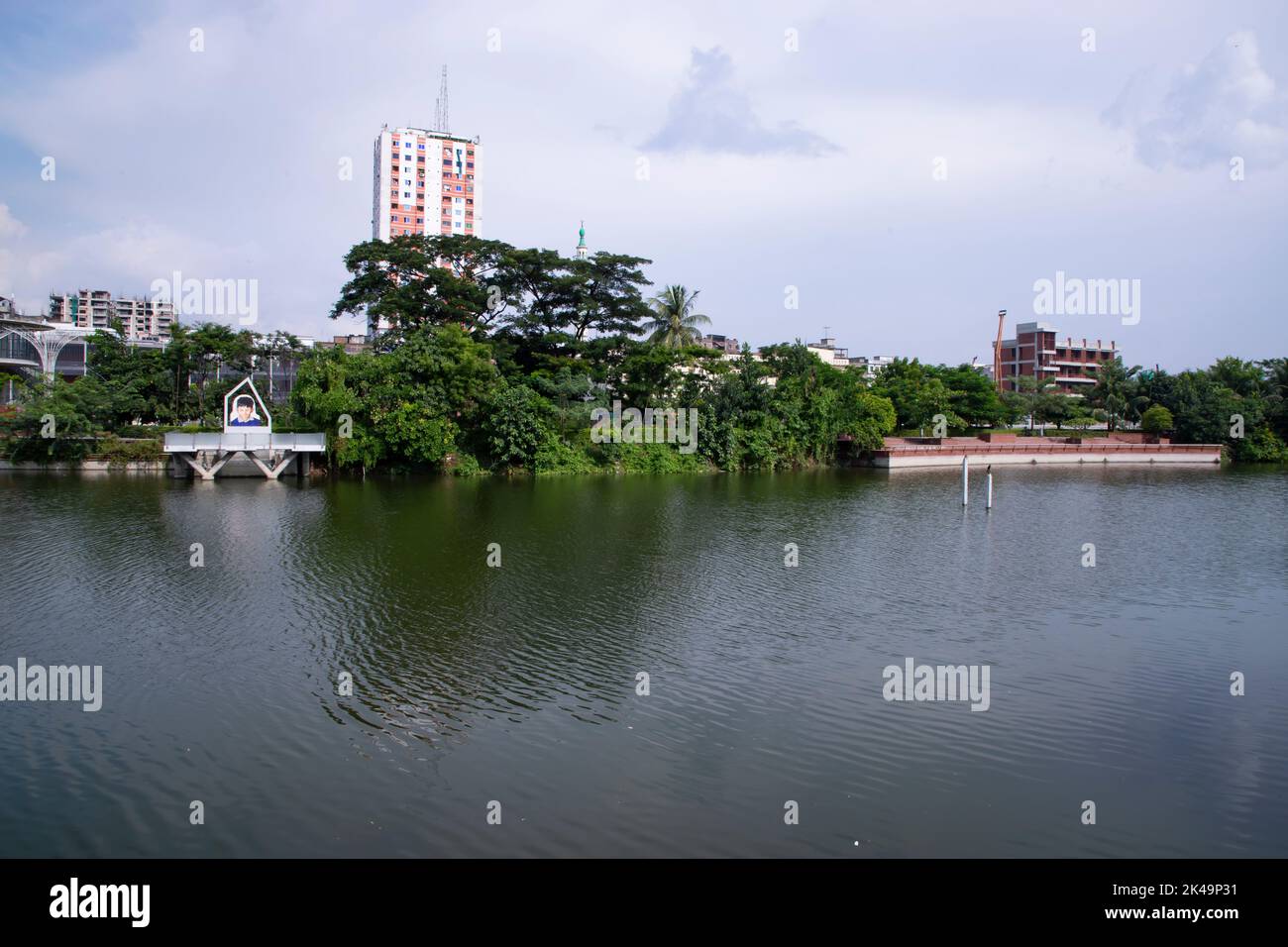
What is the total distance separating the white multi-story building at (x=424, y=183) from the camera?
299 ft

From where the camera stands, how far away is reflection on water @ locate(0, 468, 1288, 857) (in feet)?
25.7

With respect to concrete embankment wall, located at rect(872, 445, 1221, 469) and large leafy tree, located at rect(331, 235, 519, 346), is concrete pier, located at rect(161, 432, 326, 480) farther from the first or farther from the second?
concrete embankment wall, located at rect(872, 445, 1221, 469)

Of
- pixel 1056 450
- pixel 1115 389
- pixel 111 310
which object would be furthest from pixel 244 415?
pixel 111 310

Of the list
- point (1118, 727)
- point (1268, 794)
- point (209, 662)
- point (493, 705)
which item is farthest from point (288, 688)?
point (1268, 794)

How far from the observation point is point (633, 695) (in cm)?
1099

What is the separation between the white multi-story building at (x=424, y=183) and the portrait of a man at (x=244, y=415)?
192ft

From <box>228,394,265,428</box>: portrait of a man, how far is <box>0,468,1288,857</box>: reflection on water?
12.8 m

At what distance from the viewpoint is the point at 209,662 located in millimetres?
12133

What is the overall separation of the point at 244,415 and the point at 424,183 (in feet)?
209

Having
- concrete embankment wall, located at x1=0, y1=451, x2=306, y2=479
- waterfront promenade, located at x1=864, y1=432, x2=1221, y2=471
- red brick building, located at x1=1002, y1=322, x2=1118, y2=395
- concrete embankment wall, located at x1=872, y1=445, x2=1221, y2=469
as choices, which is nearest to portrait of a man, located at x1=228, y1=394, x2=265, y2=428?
concrete embankment wall, located at x1=0, y1=451, x2=306, y2=479

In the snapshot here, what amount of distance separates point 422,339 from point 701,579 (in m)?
24.9

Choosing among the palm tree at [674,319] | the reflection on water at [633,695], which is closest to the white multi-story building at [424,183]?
the palm tree at [674,319]
